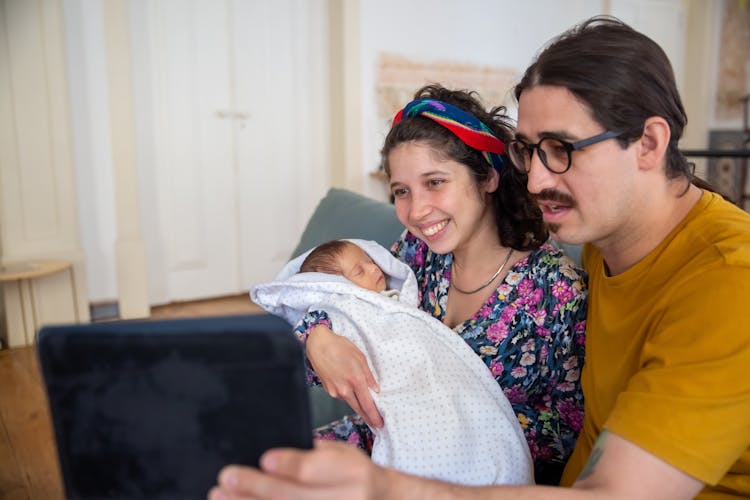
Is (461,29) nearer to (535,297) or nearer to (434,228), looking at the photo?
(434,228)

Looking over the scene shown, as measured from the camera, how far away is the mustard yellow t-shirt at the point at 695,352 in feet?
2.60

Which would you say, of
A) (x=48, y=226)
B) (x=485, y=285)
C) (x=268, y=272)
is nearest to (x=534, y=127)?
(x=485, y=285)

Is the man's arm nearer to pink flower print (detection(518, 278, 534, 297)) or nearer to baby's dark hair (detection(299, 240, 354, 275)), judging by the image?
pink flower print (detection(518, 278, 534, 297))

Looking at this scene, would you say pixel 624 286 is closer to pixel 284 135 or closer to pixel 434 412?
pixel 434 412

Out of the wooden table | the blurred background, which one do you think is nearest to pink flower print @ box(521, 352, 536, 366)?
the wooden table

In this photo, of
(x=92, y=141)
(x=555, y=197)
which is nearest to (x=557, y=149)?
(x=555, y=197)

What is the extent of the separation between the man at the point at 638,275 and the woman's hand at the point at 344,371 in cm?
39

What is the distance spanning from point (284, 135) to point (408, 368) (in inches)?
147

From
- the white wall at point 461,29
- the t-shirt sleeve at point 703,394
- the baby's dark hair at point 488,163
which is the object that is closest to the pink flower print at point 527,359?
the baby's dark hair at point 488,163

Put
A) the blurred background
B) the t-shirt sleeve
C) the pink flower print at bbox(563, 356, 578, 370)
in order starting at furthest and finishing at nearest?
the blurred background < the pink flower print at bbox(563, 356, 578, 370) < the t-shirt sleeve

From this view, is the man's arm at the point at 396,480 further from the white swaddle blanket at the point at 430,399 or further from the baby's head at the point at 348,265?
the baby's head at the point at 348,265

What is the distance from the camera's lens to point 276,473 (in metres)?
0.57

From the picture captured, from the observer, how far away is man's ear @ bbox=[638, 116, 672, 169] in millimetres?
988

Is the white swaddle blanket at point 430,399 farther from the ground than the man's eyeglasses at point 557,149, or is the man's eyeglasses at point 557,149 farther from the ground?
the man's eyeglasses at point 557,149
